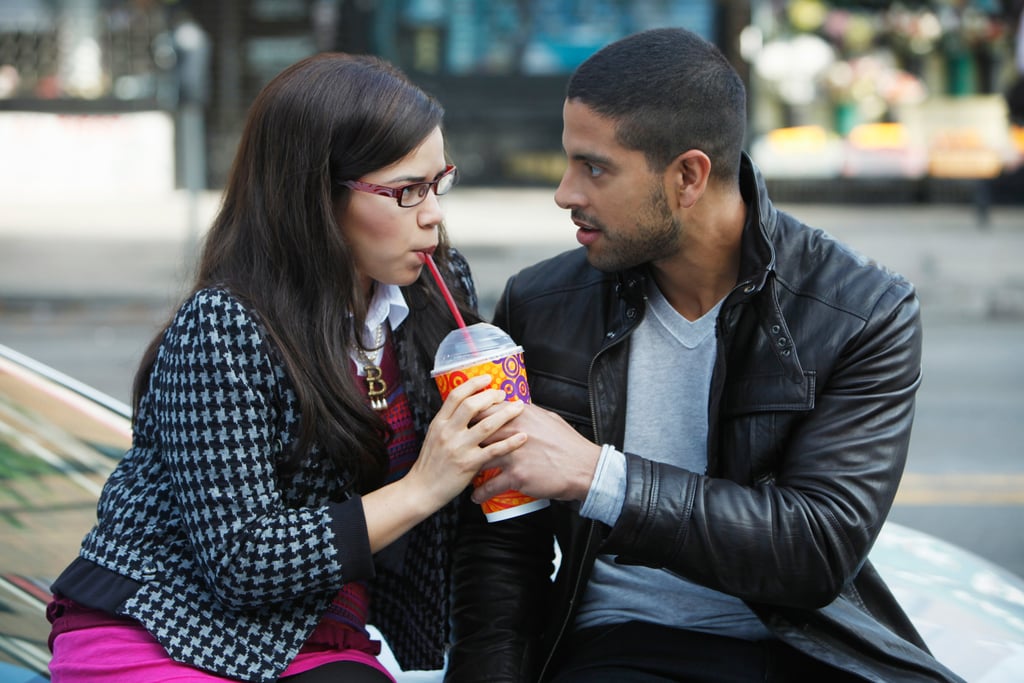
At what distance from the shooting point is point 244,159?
7.51 ft

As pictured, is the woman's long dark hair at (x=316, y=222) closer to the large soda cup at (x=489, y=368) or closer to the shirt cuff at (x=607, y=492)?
the large soda cup at (x=489, y=368)

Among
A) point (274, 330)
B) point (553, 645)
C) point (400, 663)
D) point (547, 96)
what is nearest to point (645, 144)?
point (274, 330)

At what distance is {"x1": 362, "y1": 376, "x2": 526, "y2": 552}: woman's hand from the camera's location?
2.03 meters

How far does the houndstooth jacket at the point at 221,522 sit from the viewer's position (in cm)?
200

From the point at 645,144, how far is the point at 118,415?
149 centimetres

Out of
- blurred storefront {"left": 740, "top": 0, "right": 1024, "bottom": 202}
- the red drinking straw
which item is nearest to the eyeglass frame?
the red drinking straw

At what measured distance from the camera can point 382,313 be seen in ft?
7.80

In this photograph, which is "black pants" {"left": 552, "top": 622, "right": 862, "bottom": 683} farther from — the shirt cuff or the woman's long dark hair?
the woman's long dark hair

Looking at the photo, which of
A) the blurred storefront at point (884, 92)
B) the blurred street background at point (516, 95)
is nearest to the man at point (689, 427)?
the blurred street background at point (516, 95)

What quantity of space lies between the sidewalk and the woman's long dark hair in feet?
27.3

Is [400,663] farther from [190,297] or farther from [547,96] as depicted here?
[547,96]

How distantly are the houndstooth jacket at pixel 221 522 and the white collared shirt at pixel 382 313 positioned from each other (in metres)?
0.26

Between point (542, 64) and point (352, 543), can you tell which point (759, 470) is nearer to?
point (352, 543)

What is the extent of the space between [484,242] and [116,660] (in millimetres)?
12535
